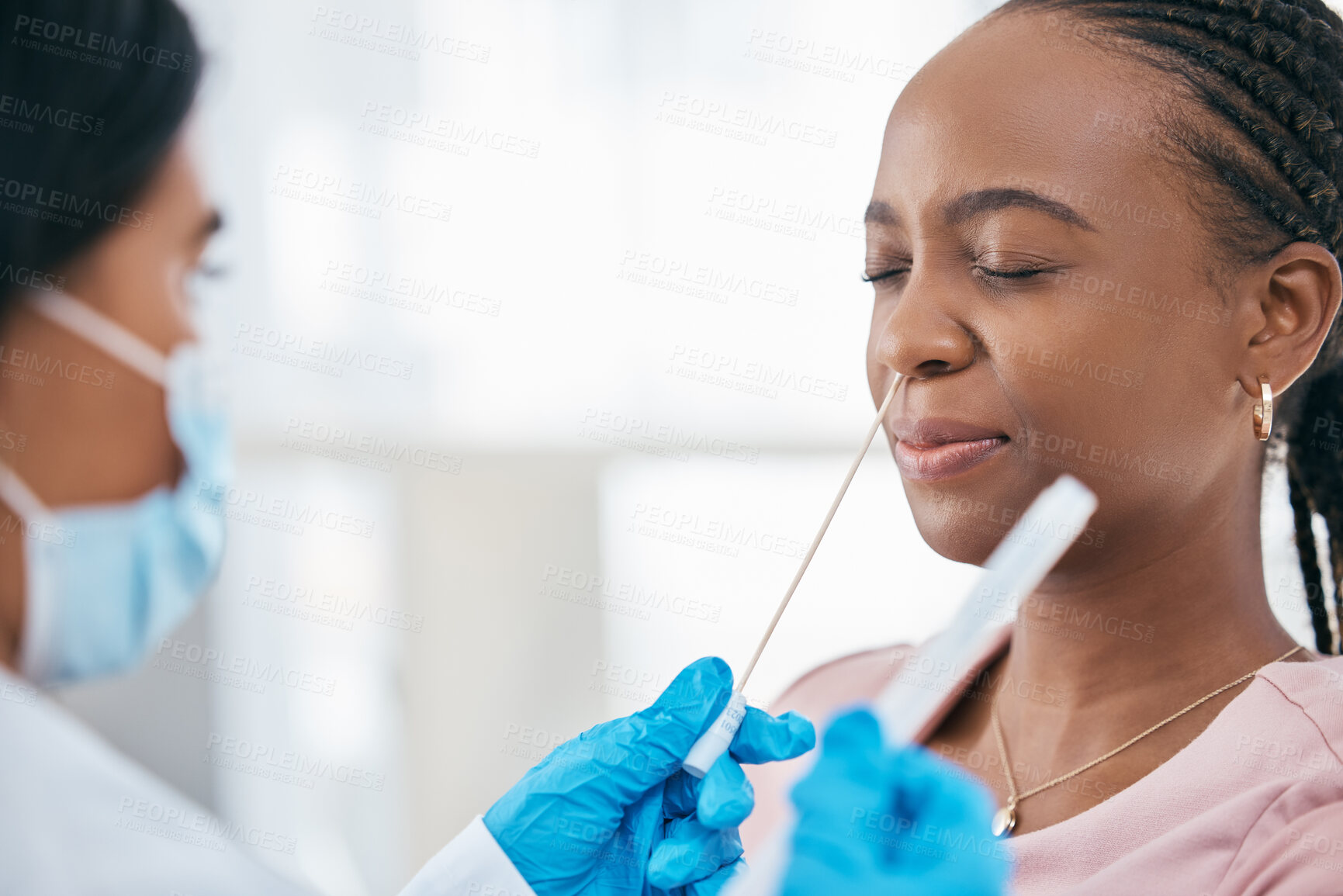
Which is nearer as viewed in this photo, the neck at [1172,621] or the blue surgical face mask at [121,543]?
the neck at [1172,621]

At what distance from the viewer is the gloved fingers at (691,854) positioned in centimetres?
93

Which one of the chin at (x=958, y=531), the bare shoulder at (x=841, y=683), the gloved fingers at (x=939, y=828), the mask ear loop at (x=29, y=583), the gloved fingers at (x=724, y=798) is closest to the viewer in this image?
the gloved fingers at (x=939, y=828)

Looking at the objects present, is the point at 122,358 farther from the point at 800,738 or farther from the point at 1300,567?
the point at 1300,567

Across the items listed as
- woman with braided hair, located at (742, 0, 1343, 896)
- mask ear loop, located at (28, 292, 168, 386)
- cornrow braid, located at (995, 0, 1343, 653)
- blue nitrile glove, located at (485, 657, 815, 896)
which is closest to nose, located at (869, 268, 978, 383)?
woman with braided hair, located at (742, 0, 1343, 896)

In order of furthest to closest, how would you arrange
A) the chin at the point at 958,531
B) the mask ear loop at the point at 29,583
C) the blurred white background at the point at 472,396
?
1. the blurred white background at the point at 472,396
2. the mask ear loop at the point at 29,583
3. the chin at the point at 958,531

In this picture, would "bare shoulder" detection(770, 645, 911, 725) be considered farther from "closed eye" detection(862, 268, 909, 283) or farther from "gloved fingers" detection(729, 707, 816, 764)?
"closed eye" detection(862, 268, 909, 283)

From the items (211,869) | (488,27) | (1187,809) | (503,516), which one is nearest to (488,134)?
(488,27)

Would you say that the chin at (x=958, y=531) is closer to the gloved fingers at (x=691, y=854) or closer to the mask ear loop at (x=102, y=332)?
the gloved fingers at (x=691, y=854)

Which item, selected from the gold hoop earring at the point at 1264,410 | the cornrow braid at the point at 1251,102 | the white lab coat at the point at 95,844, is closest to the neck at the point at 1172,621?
the gold hoop earring at the point at 1264,410

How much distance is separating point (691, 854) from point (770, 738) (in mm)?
129

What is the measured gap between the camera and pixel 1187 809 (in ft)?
A: 2.96

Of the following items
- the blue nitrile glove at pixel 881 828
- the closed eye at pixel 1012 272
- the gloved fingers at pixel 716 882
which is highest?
the closed eye at pixel 1012 272

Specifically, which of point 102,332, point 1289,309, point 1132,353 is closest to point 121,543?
point 102,332

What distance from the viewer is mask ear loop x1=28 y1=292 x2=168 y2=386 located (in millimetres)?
1562
